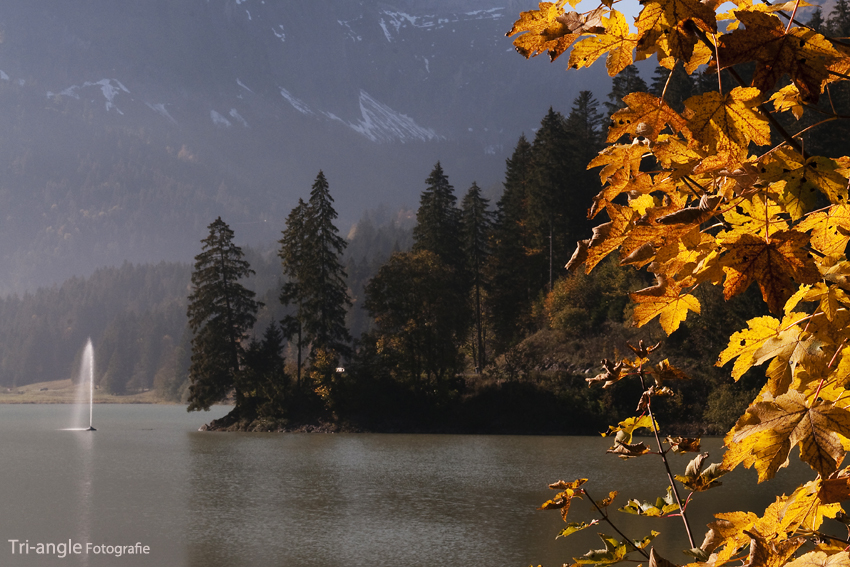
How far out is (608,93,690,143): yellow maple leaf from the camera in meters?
0.98

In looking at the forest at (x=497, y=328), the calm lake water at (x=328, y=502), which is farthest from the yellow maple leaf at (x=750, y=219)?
the forest at (x=497, y=328)

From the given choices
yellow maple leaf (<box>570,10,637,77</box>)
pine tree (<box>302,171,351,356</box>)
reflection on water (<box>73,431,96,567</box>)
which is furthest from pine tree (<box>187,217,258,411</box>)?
yellow maple leaf (<box>570,10,637,77</box>)

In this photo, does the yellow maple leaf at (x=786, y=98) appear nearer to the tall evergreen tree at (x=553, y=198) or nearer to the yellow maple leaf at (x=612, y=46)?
the yellow maple leaf at (x=612, y=46)

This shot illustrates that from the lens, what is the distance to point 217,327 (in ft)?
135

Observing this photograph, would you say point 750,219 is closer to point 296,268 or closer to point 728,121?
point 728,121

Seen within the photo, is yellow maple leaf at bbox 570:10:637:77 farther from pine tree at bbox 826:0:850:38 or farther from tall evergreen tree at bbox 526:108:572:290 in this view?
pine tree at bbox 826:0:850:38

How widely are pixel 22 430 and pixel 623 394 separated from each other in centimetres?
3348

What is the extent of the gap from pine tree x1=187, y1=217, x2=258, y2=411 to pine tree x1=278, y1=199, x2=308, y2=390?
2145mm

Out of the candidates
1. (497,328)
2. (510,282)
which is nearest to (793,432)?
(510,282)

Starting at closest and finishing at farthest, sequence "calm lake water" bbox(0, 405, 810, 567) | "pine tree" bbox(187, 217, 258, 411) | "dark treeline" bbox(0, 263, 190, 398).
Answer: "calm lake water" bbox(0, 405, 810, 567) < "pine tree" bbox(187, 217, 258, 411) < "dark treeline" bbox(0, 263, 190, 398)

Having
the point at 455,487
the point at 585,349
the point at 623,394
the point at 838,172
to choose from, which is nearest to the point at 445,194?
the point at 585,349

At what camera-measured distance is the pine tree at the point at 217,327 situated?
4022 centimetres

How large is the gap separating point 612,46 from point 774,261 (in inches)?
14.4

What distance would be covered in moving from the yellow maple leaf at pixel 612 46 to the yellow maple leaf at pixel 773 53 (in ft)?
0.51
